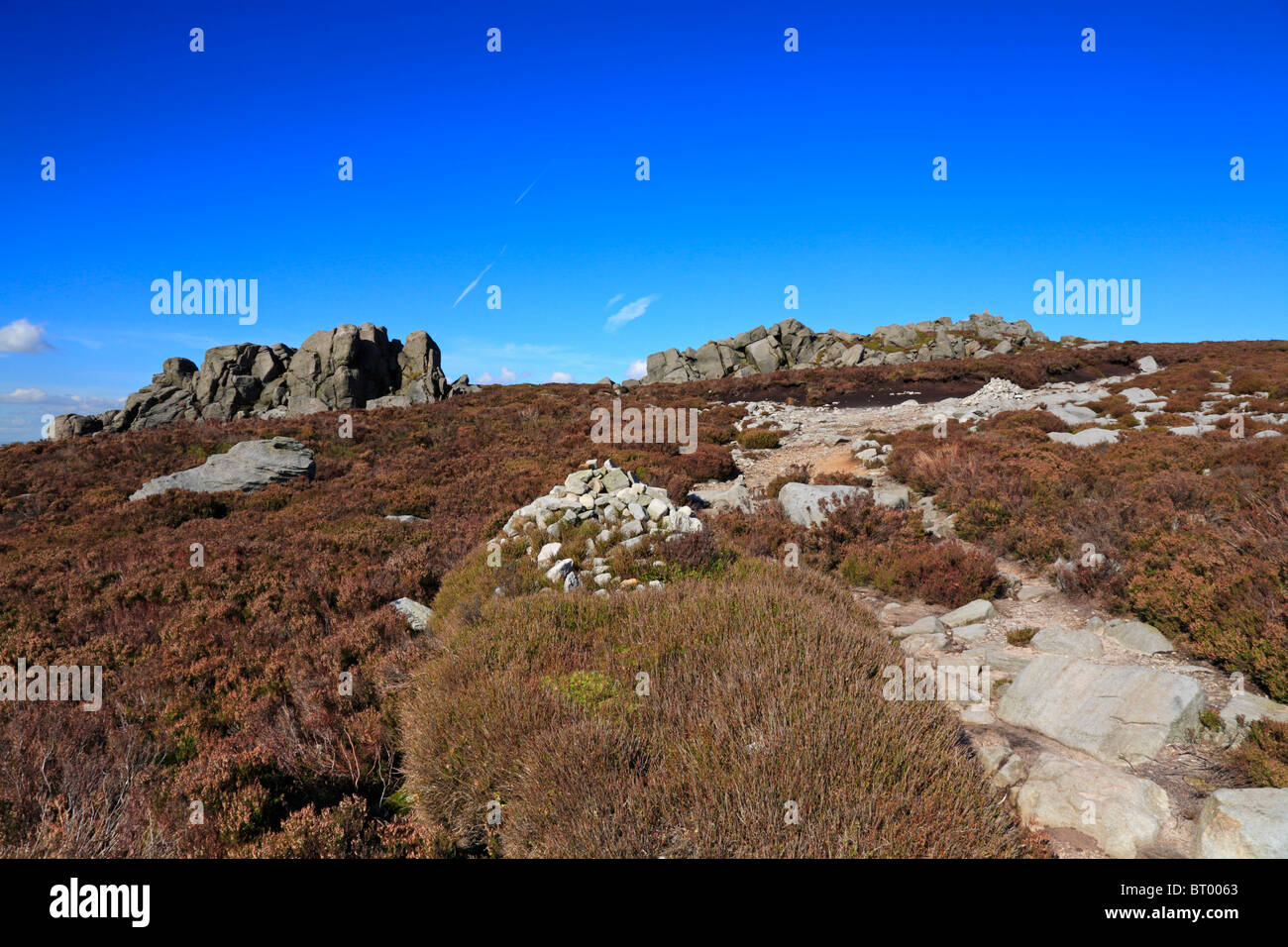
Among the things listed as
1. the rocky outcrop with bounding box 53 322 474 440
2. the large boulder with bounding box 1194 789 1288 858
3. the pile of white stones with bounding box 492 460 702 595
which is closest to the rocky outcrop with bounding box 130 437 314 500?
the pile of white stones with bounding box 492 460 702 595

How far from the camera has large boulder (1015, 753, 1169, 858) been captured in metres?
3.44

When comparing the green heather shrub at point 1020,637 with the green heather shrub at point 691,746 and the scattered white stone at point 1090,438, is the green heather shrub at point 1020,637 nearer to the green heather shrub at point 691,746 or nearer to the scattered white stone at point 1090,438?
the green heather shrub at point 691,746

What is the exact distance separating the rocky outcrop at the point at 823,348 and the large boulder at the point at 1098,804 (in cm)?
6126

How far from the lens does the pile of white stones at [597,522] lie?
8.14 metres

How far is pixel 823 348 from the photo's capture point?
230 feet

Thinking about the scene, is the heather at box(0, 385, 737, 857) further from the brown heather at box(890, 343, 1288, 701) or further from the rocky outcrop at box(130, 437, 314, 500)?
the brown heather at box(890, 343, 1288, 701)

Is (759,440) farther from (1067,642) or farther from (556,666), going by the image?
(556,666)

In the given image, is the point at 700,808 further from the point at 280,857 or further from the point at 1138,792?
the point at 1138,792

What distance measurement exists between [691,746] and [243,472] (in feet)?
59.2

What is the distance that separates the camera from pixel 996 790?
390 centimetres

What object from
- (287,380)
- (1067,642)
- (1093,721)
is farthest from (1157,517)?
(287,380)

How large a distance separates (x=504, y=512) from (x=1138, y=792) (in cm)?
1077

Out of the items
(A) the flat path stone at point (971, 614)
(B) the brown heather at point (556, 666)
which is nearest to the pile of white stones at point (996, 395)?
(B) the brown heather at point (556, 666)

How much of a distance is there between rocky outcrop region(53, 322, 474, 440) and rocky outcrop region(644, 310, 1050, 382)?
1064 inches
